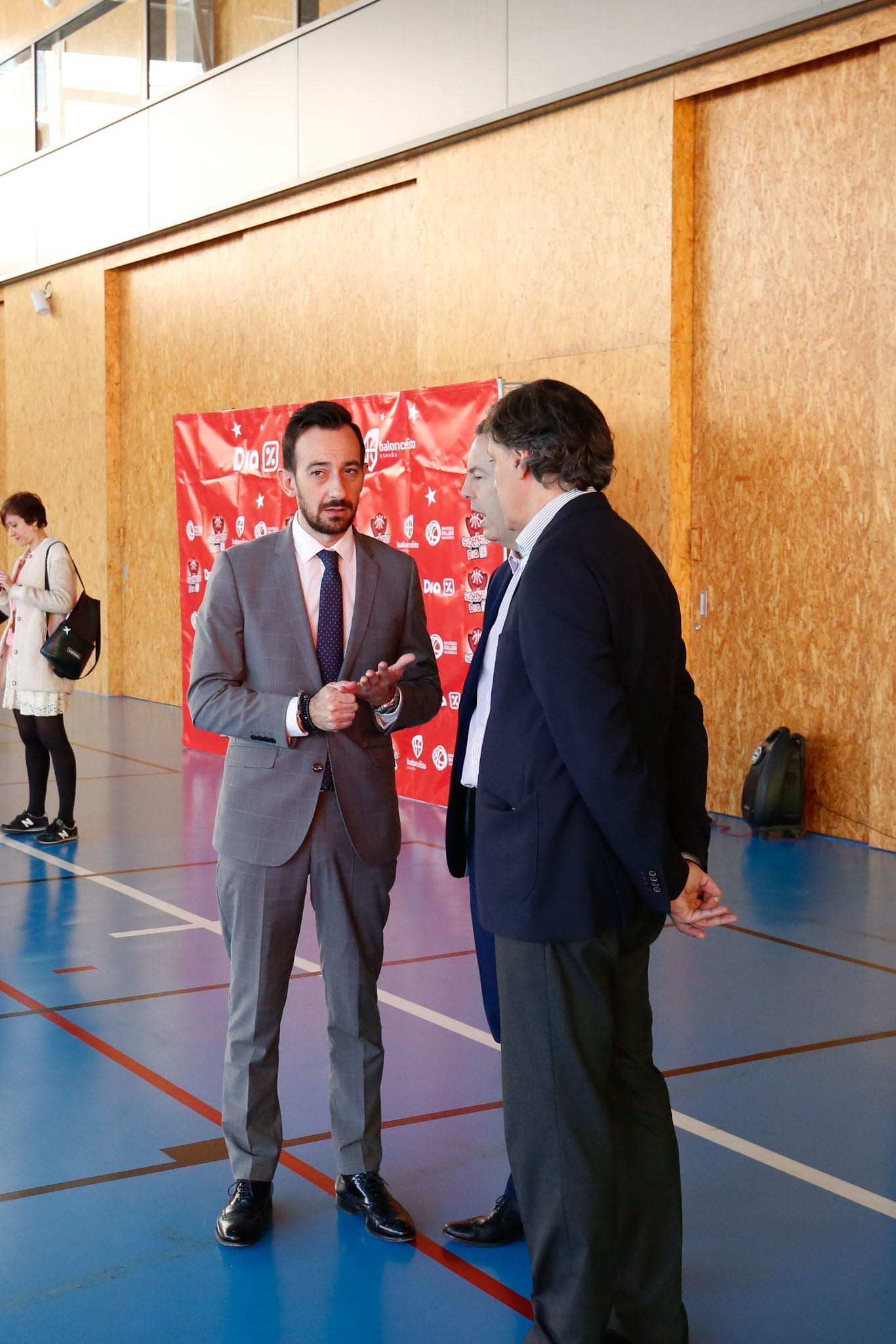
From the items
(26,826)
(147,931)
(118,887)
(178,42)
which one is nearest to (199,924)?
(147,931)

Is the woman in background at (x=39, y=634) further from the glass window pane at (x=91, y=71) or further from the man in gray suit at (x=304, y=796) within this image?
the glass window pane at (x=91, y=71)

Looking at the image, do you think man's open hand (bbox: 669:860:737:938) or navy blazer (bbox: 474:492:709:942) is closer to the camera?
navy blazer (bbox: 474:492:709:942)

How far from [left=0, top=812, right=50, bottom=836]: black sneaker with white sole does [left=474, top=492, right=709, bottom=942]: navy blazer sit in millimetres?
6016

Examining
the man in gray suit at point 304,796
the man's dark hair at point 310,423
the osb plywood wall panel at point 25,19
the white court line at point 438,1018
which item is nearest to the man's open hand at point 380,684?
the man in gray suit at point 304,796

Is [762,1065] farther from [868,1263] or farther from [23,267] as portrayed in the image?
[23,267]

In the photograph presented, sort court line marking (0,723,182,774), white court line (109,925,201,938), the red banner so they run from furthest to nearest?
1. court line marking (0,723,182,774)
2. the red banner
3. white court line (109,925,201,938)

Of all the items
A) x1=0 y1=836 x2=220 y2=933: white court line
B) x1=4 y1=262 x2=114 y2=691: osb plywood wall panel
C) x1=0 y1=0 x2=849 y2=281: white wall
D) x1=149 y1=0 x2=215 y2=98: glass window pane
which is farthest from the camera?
x1=4 y1=262 x2=114 y2=691: osb plywood wall panel

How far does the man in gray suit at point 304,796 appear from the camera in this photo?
10.9 feet

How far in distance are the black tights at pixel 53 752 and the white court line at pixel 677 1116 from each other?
384 millimetres

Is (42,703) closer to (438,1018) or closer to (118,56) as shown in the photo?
(438,1018)

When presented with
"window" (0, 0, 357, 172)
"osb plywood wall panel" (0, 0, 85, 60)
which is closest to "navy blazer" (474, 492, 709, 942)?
"window" (0, 0, 357, 172)

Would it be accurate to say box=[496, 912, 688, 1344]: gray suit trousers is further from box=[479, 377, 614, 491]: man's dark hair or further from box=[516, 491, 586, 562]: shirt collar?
box=[479, 377, 614, 491]: man's dark hair

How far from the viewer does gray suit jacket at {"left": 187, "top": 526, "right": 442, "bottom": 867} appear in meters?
3.33

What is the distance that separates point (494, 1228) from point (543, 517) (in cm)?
170
